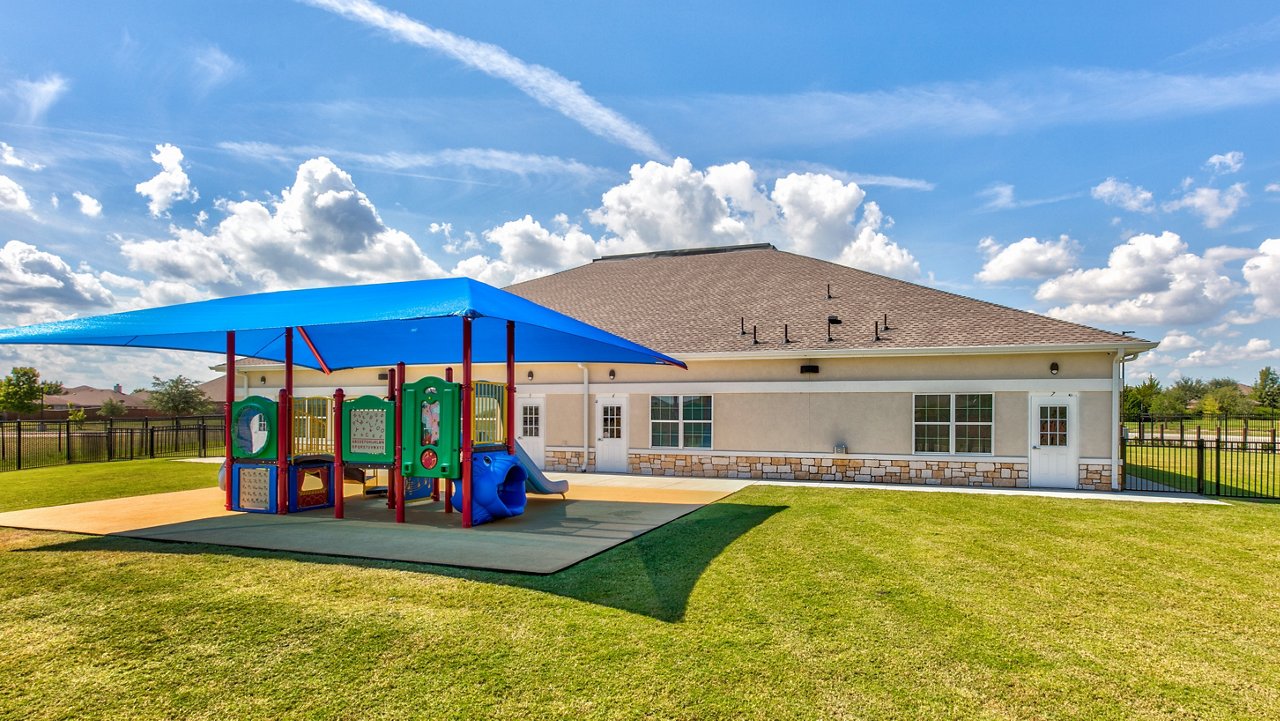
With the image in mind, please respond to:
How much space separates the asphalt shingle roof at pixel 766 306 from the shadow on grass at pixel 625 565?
760 centimetres

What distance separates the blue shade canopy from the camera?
8180 millimetres

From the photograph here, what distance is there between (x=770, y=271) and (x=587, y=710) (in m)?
17.8

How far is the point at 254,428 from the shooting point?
36.1 feet

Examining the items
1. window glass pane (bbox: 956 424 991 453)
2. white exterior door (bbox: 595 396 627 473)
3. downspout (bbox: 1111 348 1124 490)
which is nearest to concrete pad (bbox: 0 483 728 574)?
white exterior door (bbox: 595 396 627 473)

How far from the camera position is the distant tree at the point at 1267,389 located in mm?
56103

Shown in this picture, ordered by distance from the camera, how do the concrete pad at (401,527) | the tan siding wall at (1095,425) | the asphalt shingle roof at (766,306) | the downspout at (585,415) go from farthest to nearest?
the downspout at (585,415)
the asphalt shingle roof at (766,306)
the tan siding wall at (1095,425)
the concrete pad at (401,527)

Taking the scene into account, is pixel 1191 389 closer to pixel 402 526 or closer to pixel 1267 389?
pixel 1267 389

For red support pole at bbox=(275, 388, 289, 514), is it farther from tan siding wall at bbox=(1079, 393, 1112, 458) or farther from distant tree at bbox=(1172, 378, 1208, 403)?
distant tree at bbox=(1172, 378, 1208, 403)

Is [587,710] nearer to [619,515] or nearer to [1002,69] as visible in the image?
[619,515]

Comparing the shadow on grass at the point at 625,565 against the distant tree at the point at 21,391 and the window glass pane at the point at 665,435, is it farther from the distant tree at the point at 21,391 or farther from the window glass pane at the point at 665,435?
the distant tree at the point at 21,391

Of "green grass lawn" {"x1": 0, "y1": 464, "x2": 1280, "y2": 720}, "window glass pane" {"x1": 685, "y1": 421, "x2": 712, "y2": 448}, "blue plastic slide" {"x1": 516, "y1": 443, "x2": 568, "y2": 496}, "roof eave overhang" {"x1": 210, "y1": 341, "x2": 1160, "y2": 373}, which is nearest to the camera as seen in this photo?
"green grass lawn" {"x1": 0, "y1": 464, "x2": 1280, "y2": 720}

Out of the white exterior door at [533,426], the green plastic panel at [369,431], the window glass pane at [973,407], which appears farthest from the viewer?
the white exterior door at [533,426]

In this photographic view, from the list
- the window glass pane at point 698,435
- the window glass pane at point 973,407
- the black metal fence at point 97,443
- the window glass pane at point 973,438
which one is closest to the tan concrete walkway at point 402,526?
the window glass pane at point 698,435

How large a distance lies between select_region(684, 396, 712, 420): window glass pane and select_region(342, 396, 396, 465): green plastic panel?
307 inches
